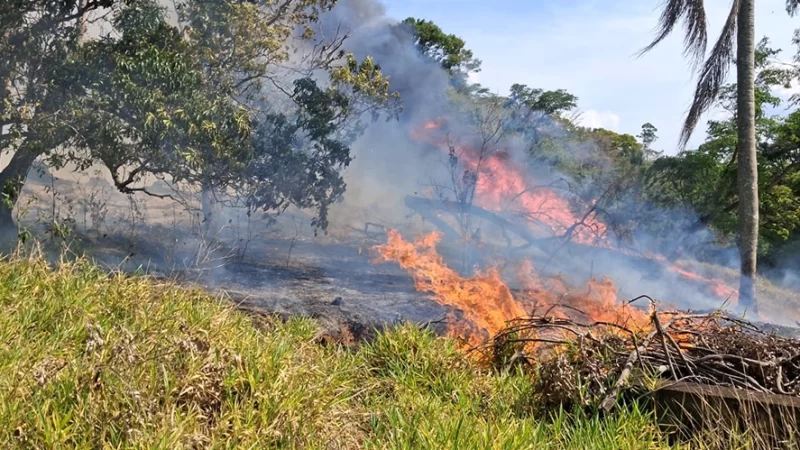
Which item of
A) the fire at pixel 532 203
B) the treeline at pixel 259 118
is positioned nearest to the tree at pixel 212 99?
the treeline at pixel 259 118

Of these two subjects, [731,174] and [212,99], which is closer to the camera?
[212,99]

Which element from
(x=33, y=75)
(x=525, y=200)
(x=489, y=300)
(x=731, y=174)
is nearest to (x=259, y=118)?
(x=33, y=75)

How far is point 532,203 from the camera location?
641 inches

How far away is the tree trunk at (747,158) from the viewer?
1153 centimetres

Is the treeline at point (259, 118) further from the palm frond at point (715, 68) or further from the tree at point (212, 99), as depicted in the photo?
the palm frond at point (715, 68)

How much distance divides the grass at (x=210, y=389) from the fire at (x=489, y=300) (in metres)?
1.40

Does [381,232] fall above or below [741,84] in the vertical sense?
below

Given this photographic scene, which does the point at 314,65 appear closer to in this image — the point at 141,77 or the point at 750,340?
the point at 141,77

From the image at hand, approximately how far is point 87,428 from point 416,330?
10.9ft

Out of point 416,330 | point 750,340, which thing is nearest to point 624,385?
point 750,340

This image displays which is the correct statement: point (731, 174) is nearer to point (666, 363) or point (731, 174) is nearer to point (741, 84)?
point (741, 84)

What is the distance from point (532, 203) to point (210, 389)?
1345cm

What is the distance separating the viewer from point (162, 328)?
174 inches

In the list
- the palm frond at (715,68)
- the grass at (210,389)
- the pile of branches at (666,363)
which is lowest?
the grass at (210,389)
